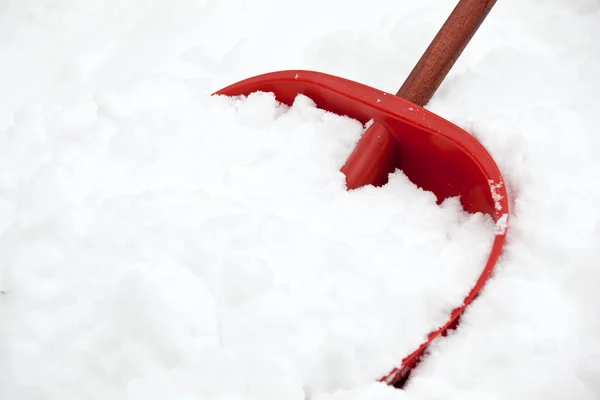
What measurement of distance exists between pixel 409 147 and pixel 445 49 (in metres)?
0.24

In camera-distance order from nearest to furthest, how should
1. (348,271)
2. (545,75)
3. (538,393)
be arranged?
(538,393) < (348,271) < (545,75)

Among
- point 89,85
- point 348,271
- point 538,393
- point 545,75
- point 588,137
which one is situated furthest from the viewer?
point 89,85

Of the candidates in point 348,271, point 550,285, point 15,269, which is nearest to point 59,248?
point 15,269

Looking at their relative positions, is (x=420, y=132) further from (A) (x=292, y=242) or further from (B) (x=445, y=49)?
(A) (x=292, y=242)

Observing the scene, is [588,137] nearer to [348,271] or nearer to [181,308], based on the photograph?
[348,271]

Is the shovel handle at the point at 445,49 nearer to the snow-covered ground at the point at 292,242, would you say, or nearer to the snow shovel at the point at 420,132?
the snow shovel at the point at 420,132

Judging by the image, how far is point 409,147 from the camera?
115 cm

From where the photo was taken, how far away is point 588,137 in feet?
3.87

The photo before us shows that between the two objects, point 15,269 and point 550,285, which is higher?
point 550,285

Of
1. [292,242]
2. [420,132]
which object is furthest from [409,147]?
[292,242]

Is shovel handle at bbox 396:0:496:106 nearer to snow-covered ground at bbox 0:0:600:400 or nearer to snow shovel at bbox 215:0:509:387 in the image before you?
snow shovel at bbox 215:0:509:387

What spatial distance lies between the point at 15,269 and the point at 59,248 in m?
0.09

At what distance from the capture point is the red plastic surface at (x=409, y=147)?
3.34 feet

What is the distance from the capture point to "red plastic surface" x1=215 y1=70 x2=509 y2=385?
3.34 ft
